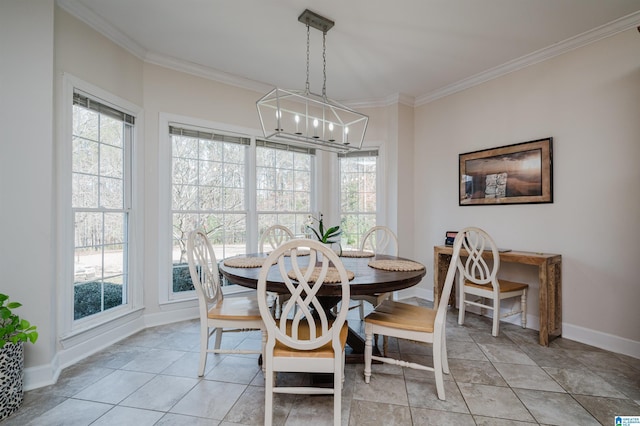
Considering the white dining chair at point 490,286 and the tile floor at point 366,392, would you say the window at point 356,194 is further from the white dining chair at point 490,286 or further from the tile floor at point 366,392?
the tile floor at point 366,392

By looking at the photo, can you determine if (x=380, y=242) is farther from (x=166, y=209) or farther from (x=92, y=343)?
(x=92, y=343)

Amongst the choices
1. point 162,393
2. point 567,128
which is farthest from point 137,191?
point 567,128

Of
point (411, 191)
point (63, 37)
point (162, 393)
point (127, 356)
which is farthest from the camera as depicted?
point (411, 191)

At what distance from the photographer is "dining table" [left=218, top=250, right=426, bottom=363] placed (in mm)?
1797

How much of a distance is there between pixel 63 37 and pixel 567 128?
171 inches

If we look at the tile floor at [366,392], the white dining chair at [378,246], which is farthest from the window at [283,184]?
the tile floor at [366,392]

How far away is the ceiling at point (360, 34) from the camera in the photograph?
2443 mm

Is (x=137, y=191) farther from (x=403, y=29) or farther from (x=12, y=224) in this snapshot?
(x=403, y=29)

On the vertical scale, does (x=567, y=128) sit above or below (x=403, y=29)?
below

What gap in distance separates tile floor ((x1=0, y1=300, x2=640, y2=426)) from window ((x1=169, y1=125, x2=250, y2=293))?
1.18 meters

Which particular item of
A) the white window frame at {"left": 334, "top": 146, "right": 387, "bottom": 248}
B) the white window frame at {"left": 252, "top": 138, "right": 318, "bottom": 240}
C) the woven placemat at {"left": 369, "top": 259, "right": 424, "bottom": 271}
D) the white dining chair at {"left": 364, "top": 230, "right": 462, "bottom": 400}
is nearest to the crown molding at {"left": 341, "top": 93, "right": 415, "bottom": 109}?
the white window frame at {"left": 334, "top": 146, "right": 387, "bottom": 248}

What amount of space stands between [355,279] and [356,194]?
270cm

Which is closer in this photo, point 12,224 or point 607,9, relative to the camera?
point 12,224

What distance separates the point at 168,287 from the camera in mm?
3324
